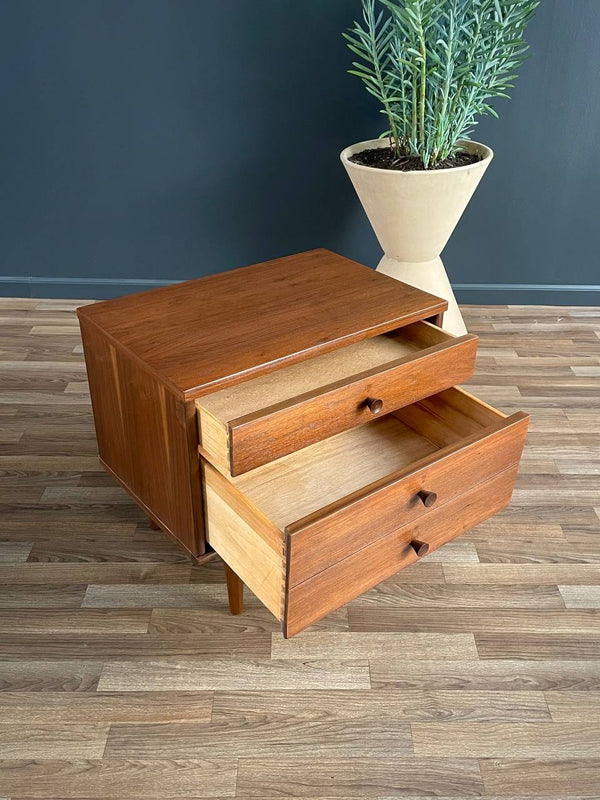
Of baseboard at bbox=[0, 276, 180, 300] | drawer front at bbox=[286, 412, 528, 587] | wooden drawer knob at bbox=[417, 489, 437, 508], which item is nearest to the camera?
drawer front at bbox=[286, 412, 528, 587]

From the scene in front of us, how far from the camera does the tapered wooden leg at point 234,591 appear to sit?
3.66 feet

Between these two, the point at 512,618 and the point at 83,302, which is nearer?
the point at 512,618

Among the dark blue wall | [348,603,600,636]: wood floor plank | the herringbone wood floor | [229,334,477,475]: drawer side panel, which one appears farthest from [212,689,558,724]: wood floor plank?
the dark blue wall

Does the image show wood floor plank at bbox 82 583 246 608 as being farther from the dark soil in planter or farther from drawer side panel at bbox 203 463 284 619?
the dark soil in planter

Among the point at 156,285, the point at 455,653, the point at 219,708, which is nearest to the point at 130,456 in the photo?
the point at 219,708

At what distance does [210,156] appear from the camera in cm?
196

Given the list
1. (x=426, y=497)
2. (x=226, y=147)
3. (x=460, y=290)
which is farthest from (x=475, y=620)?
(x=226, y=147)

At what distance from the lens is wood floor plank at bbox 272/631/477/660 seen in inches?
43.7

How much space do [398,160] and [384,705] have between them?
3.84 feet

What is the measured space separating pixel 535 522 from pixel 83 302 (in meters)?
1.39

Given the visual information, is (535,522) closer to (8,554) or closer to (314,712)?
(314,712)

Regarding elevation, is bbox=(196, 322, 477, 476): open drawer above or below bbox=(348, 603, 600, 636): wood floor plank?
above

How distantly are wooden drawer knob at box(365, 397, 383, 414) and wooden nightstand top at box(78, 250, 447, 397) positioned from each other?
106 mm

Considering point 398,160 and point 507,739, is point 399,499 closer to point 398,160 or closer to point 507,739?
point 507,739
